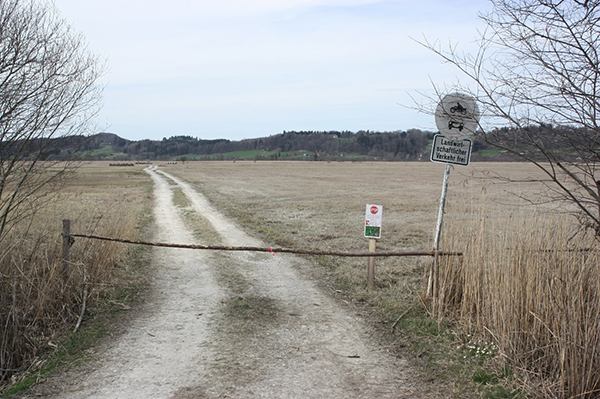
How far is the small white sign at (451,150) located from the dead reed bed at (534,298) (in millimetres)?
758

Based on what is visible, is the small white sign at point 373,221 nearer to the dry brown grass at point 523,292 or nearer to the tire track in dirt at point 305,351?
the dry brown grass at point 523,292

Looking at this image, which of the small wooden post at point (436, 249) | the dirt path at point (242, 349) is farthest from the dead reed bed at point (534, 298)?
the dirt path at point (242, 349)

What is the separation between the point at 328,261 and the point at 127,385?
18.1ft

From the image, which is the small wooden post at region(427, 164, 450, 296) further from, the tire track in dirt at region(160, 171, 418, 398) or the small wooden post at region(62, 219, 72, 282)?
the small wooden post at region(62, 219, 72, 282)

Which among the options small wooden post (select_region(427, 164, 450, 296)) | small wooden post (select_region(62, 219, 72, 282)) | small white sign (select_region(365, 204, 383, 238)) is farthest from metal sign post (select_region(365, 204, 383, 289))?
small wooden post (select_region(62, 219, 72, 282))

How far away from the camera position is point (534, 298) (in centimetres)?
436

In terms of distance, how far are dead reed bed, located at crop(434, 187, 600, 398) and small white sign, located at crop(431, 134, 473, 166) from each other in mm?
758

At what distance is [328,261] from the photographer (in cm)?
932

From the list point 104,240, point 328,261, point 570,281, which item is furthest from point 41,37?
point 570,281

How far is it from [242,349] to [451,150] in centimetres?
357

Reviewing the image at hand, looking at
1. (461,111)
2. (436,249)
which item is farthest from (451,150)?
(461,111)

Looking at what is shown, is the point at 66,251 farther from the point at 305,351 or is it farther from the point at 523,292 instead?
the point at 523,292

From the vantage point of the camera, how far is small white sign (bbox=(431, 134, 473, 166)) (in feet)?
20.0

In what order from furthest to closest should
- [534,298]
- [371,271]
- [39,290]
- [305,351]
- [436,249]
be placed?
1. [371,271]
2. [436,249]
3. [39,290]
4. [305,351]
5. [534,298]
